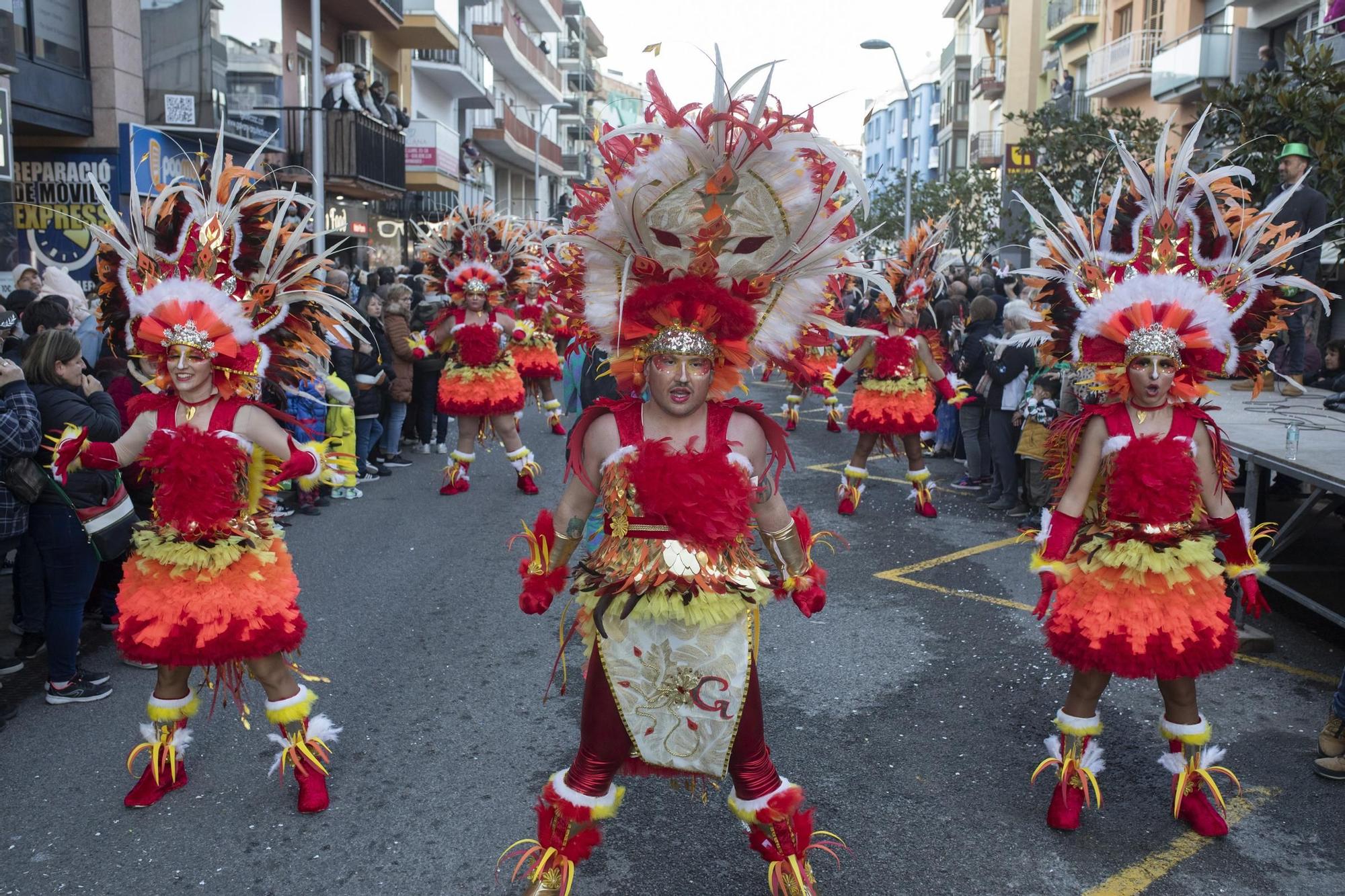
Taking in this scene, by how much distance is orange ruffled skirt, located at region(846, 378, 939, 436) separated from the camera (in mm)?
9297

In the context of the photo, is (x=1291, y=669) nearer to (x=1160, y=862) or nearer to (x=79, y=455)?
(x=1160, y=862)

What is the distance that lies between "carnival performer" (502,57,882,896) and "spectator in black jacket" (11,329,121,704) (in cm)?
288

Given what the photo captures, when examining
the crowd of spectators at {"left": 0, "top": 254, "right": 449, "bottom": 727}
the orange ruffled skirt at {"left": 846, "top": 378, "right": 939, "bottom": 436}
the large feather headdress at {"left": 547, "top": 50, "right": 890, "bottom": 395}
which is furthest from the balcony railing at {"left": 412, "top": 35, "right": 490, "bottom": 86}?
the large feather headdress at {"left": 547, "top": 50, "right": 890, "bottom": 395}

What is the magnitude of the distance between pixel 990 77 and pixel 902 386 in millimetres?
39193

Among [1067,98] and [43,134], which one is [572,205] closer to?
[43,134]

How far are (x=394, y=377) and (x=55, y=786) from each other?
7462 millimetres

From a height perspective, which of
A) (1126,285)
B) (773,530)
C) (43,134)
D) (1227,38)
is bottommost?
(773,530)

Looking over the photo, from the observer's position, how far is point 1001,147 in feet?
147

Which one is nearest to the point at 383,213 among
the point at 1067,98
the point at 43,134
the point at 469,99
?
the point at 469,99

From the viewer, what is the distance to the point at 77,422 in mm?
5168

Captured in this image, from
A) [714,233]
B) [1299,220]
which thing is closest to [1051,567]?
[714,233]

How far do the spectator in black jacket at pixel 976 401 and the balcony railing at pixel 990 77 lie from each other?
3584 centimetres

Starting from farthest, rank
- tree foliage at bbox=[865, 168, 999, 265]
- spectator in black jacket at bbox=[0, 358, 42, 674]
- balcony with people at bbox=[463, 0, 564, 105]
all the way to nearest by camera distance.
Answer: balcony with people at bbox=[463, 0, 564, 105]
tree foliage at bbox=[865, 168, 999, 265]
spectator in black jacket at bbox=[0, 358, 42, 674]

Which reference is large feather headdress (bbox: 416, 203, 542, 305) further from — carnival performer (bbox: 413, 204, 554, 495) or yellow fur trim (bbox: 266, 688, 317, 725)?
yellow fur trim (bbox: 266, 688, 317, 725)
